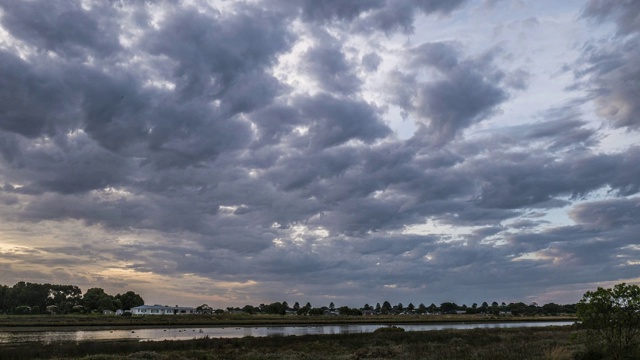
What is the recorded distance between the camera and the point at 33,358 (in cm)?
3794

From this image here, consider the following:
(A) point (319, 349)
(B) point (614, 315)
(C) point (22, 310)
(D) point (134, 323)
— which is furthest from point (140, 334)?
(C) point (22, 310)

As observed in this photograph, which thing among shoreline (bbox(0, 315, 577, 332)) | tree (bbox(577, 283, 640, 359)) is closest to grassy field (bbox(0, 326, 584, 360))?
tree (bbox(577, 283, 640, 359))

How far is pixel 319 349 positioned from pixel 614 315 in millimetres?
31404

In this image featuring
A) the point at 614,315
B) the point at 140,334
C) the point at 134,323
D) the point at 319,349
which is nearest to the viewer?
the point at 614,315

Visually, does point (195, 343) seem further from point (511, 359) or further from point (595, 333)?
point (595, 333)

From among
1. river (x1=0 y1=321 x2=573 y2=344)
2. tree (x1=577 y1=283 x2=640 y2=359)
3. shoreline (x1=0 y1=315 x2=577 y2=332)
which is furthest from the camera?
shoreline (x1=0 y1=315 x2=577 y2=332)

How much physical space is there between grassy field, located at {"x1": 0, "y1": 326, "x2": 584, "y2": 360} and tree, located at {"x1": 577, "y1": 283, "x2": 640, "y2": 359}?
4173 mm

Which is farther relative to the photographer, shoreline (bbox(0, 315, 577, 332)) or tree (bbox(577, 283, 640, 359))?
shoreline (bbox(0, 315, 577, 332))

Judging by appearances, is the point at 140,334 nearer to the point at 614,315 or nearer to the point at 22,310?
the point at 614,315

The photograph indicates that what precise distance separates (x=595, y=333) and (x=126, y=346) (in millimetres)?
42358

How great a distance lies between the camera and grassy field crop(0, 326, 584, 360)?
34.6m

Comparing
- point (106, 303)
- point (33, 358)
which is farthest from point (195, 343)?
point (106, 303)

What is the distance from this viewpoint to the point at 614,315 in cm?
2041

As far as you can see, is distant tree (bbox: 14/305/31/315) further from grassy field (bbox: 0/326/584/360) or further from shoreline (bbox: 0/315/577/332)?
grassy field (bbox: 0/326/584/360)
